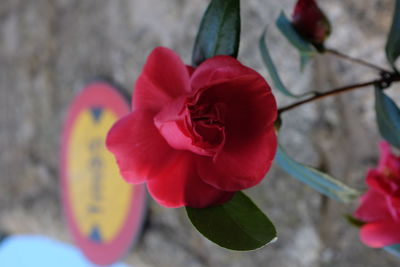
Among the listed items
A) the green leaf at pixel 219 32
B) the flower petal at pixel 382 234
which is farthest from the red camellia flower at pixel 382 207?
the green leaf at pixel 219 32

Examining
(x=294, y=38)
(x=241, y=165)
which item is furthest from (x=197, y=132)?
(x=294, y=38)

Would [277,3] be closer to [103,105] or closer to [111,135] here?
[103,105]

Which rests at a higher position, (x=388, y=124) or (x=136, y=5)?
(x=388, y=124)

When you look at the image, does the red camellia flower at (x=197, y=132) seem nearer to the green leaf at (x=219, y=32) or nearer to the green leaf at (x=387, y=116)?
the green leaf at (x=219, y=32)

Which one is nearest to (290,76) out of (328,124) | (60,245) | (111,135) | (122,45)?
(328,124)

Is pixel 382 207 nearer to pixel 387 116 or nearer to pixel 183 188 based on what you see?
pixel 387 116

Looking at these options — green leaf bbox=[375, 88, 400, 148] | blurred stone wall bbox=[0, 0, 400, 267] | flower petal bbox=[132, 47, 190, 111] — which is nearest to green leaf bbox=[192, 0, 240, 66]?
flower petal bbox=[132, 47, 190, 111]

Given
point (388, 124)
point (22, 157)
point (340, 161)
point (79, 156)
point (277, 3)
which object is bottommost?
point (22, 157)
